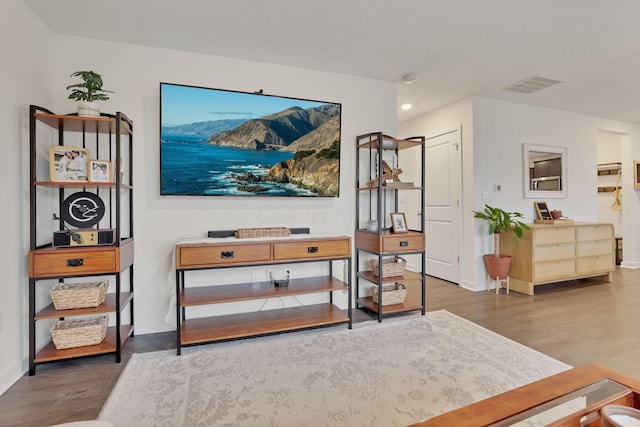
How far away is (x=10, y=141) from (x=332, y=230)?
8.25ft

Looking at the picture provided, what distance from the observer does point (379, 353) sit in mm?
2373

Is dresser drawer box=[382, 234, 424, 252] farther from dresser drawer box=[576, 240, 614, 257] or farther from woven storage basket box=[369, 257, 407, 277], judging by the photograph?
dresser drawer box=[576, 240, 614, 257]

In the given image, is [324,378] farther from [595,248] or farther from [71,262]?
[595,248]

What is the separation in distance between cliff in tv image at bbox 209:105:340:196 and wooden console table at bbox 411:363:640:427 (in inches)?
91.7

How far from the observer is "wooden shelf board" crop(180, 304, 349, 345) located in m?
2.47

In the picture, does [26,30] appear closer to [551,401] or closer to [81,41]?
[81,41]

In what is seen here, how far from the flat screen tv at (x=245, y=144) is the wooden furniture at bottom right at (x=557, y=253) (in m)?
2.62

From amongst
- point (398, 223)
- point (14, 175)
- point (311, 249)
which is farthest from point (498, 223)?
point (14, 175)

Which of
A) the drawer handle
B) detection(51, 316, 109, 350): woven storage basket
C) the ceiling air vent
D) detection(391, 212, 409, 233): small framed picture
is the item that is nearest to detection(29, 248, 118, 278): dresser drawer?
the drawer handle

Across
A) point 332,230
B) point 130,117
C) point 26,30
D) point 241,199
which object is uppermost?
point 26,30

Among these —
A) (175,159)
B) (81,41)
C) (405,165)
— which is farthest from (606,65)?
(81,41)

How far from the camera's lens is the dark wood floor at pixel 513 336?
1.79 m

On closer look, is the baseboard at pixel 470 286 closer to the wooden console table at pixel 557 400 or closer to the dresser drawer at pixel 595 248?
the dresser drawer at pixel 595 248

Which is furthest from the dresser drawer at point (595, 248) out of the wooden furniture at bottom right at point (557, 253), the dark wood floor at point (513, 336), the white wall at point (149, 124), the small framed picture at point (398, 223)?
the white wall at point (149, 124)
